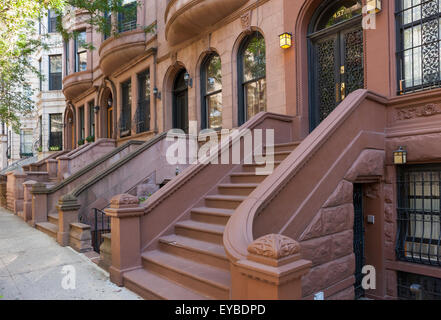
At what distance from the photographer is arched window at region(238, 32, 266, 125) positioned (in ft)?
30.2

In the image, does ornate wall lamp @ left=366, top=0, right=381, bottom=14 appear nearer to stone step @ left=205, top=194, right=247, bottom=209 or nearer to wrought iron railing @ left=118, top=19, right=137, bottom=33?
Answer: stone step @ left=205, top=194, right=247, bottom=209

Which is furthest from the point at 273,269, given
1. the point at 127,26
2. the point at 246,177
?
the point at 127,26

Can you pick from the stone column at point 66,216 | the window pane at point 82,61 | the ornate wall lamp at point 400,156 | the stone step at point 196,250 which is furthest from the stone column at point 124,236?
the window pane at point 82,61

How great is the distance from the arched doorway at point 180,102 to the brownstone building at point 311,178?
2.63 meters

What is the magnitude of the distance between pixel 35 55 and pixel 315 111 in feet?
84.4

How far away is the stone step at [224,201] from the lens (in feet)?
18.7

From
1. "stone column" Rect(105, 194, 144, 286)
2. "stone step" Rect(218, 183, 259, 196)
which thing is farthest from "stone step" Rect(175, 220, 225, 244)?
"stone step" Rect(218, 183, 259, 196)

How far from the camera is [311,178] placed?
4.73m

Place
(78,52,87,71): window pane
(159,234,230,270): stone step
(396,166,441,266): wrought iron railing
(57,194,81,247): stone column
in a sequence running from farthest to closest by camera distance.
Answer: (78,52,87,71): window pane
(57,194,81,247): stone column
(396,166,441,266): wrought iron railing
(159,234,230,270): stone step

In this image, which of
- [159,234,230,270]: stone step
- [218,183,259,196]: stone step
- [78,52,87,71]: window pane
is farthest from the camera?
[78,52,87,71]: window pane

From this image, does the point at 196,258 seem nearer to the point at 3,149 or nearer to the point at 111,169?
the point at 111,169

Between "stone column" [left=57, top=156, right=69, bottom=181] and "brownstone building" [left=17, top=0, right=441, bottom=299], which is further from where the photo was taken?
"stone column" [left=57, top=156, right=69, bottom=181]

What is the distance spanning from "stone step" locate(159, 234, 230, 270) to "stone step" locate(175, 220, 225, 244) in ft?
0.25
